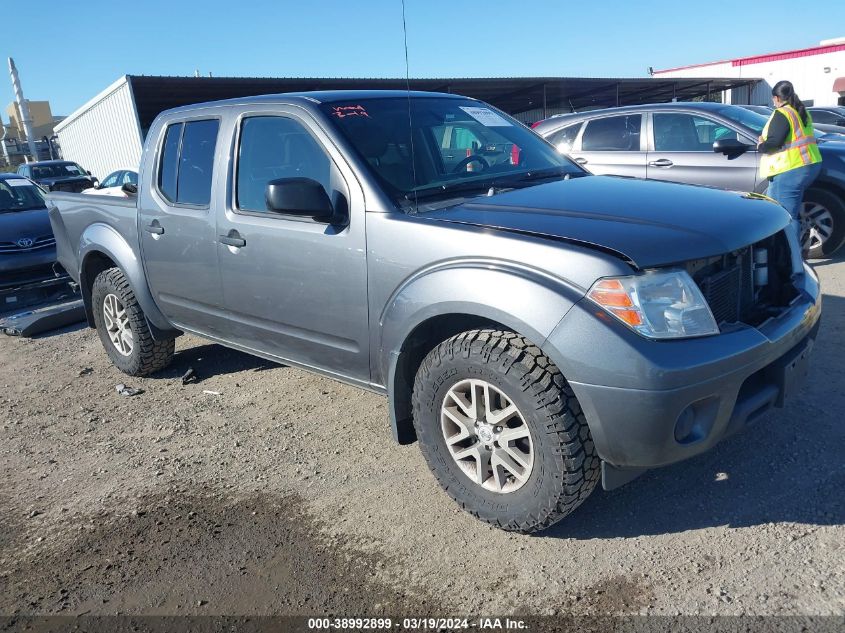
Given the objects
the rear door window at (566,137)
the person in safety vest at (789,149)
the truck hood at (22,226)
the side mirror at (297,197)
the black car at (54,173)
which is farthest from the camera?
the black car at (54,173)

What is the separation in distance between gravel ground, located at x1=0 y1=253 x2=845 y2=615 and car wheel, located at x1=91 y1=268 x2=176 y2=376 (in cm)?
76

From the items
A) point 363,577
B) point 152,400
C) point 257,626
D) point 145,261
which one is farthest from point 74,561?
point 145,261

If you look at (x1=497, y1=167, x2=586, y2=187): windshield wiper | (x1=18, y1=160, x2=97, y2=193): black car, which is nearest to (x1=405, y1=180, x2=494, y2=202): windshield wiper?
(x1=497, y1=167, x2=586, y2=187): windshield wiper

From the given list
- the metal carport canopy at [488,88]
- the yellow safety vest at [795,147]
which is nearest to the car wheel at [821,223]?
the yellow safety vest at [795,147]

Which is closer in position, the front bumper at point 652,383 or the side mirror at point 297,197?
the front bumper at point 652,383

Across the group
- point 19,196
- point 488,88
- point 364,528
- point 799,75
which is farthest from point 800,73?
point 364,528

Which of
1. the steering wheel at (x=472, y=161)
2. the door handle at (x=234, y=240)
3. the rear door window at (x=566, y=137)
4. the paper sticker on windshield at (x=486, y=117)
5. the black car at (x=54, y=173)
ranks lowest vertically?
the black car at (x=54, y=173)

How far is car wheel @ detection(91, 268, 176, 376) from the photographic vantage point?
4.83 m

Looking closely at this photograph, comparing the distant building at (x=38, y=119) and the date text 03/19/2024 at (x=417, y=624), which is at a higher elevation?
the distant building at (x=38, y=119)

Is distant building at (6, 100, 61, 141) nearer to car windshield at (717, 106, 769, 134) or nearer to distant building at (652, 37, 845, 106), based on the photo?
distant building at (652, 37, 845, 106)

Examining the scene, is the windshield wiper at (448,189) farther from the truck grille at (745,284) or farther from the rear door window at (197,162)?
the rear door window at (197,162)

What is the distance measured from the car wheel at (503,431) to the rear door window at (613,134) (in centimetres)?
562

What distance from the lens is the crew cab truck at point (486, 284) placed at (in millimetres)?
2377

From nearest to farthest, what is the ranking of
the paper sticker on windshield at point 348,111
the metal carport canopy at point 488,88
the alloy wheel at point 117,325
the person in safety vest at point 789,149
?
the paper sticker on windshield at point 348,111 → the alloy wheel at point 117,325 → the person in safety vest at point 789,149 → the metal carport canopy at point 488,88
